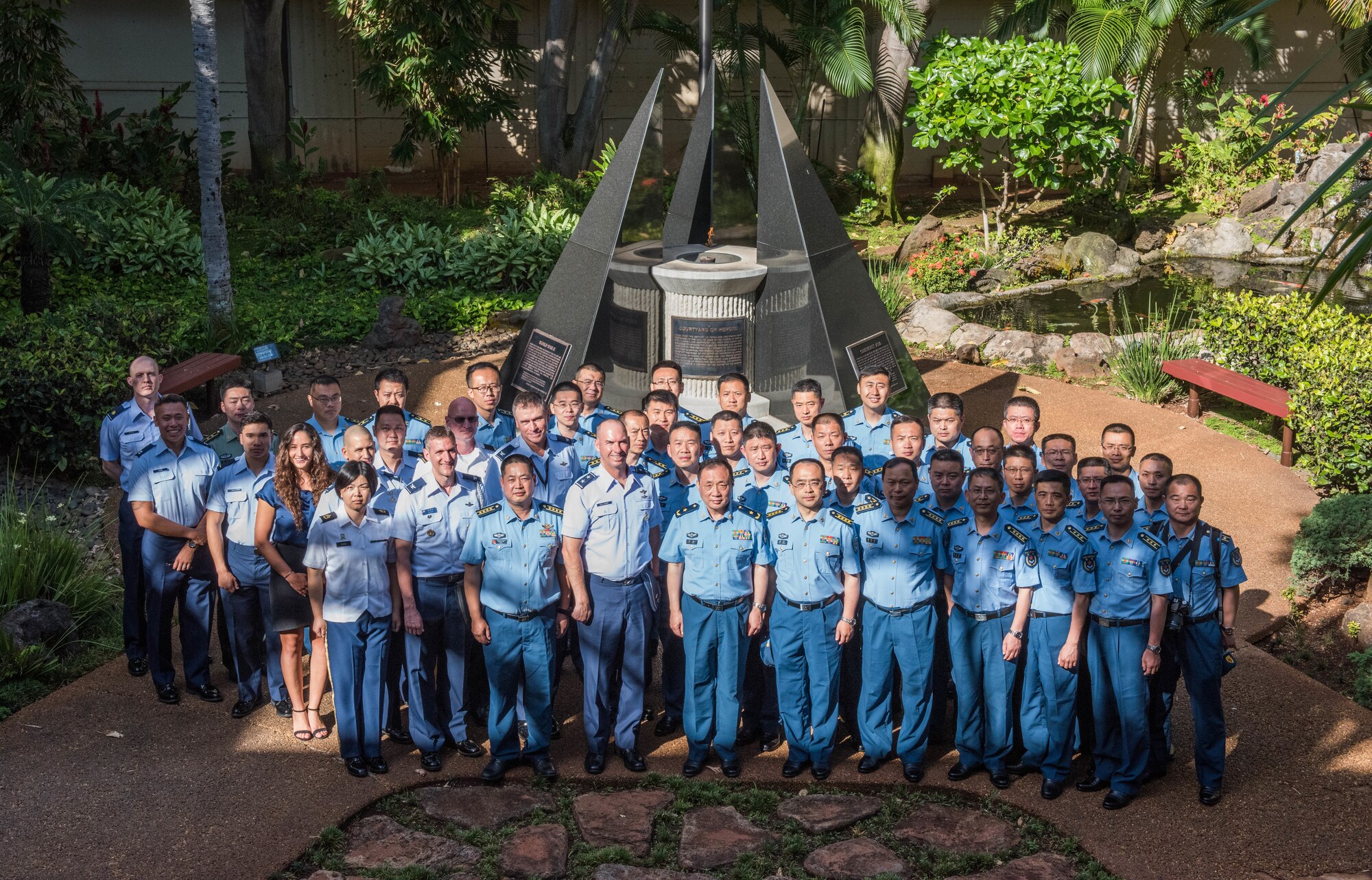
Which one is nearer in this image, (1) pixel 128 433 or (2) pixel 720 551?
(2) pixel 720 551

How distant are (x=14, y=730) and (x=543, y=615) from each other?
2.41m

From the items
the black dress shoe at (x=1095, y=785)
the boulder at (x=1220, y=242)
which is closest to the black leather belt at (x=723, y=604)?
the black dress shoe at (x=1095, y=785)

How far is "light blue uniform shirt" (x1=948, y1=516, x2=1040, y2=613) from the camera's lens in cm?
498

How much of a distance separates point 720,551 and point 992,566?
3.60ft

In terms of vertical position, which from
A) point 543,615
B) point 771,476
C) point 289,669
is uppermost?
point 771,476

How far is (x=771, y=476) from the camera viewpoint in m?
5.57

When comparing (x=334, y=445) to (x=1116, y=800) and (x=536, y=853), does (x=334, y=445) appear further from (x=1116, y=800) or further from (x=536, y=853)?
(x=1116, y=800)

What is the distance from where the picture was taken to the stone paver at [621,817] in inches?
189

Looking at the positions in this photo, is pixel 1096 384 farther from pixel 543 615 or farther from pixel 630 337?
pixel 543 615

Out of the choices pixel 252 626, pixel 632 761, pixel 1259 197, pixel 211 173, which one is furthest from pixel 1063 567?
pixel 1259 197

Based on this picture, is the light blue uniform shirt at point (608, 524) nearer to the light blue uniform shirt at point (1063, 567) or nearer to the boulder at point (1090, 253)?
the light blue uniform shirt at point (1063, 567)

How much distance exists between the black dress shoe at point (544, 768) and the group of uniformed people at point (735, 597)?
0.01 meters

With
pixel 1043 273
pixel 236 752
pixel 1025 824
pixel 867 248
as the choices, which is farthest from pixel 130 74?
pixel 1025 824

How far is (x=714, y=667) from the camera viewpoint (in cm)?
525
